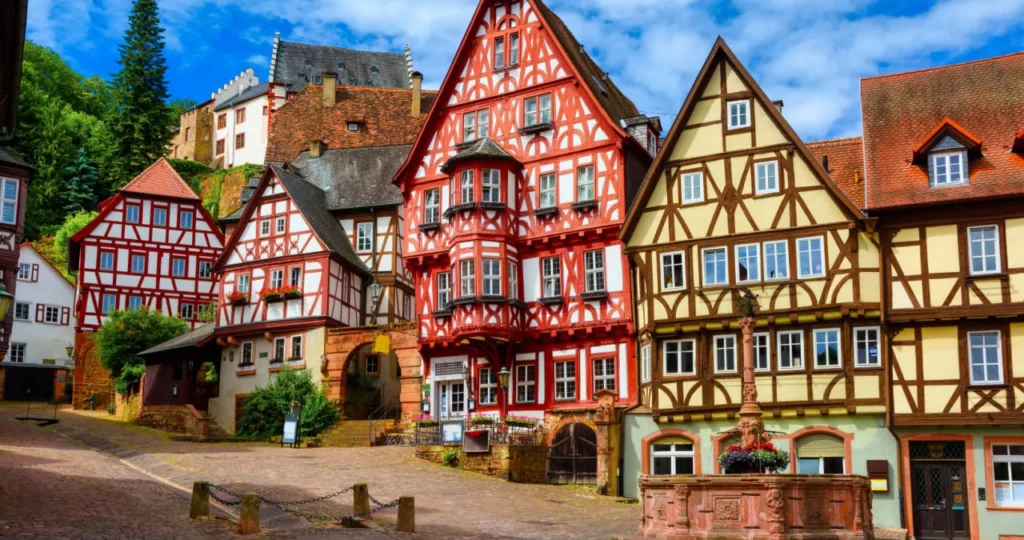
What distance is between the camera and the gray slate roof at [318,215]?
146ft

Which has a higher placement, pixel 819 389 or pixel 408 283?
pixel 408 283

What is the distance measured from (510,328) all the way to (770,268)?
28.6ft

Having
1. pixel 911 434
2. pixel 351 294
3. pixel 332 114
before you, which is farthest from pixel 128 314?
pixel 911 434

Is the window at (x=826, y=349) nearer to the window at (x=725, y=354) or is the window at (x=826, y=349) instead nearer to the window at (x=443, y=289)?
the window at (x=725, y=354)

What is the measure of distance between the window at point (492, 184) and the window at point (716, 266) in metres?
8.06

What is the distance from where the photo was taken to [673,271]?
33.3 metres

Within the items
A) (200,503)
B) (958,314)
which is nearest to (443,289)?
(958,314)

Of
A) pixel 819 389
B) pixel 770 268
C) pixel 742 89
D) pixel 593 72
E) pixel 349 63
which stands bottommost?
pixel 819 389

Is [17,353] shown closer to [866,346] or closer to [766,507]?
[866,346]

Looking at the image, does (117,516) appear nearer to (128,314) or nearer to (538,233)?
(538,233)

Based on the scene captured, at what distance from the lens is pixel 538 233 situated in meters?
38.1

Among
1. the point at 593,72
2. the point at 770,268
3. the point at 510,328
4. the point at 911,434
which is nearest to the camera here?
the point at 911,434

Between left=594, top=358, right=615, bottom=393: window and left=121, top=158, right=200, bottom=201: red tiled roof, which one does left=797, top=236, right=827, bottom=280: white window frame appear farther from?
left=121, top=158, right=200, bottom=201: red tiled roof

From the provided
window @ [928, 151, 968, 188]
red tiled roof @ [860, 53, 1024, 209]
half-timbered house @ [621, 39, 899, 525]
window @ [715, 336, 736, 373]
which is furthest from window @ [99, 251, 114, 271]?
window @ [928, 151, 968, 188]
